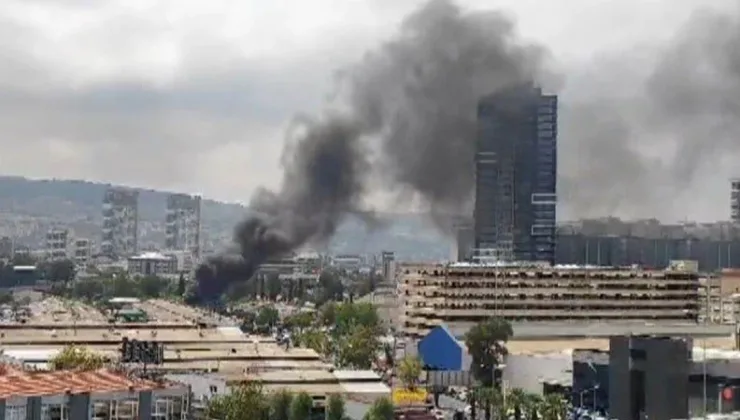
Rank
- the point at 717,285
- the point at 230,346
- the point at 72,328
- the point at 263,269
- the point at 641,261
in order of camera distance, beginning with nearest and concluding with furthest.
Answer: the point at 230,346 → the point at 72,328 → the point at 717,285 → the point at 263,269 → the point at 641,261

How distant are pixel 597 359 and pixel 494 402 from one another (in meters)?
2.81

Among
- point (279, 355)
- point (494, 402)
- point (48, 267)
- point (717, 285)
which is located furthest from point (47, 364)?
point (48, 267)

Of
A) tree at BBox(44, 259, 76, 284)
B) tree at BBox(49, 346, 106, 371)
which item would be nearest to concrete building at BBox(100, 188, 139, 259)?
tree at BBox(44, 259, 76, 284)

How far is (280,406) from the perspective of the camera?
29109 millimetres

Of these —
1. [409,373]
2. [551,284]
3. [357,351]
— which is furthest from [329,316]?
[409,373]

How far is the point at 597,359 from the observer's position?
1293 inches

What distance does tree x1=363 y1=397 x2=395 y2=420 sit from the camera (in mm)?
28469

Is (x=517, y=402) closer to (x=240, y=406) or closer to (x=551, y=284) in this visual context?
(x=240, y=406)

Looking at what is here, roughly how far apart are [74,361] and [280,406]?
20.1 ft

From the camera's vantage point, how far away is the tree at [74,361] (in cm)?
3169

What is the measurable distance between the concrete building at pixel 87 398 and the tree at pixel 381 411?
20.2 ft

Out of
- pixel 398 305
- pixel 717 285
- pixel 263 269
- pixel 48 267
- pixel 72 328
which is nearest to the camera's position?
pixel 72 328

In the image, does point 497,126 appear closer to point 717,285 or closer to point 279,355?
point 717,285

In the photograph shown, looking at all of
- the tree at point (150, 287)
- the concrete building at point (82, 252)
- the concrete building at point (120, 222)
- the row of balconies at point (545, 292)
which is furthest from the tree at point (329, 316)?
the concrete building at point (120, 222)
